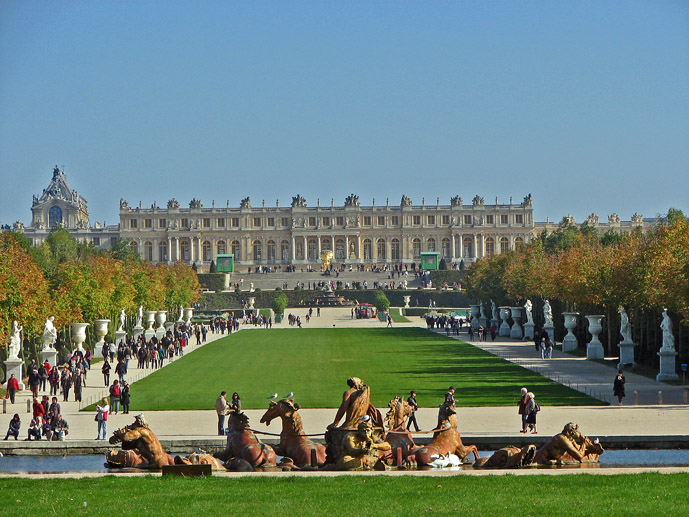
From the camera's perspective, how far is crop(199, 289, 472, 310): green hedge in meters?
103

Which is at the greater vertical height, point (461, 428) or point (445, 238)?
point (445, 238)

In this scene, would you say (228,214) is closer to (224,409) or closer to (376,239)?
(376,239)

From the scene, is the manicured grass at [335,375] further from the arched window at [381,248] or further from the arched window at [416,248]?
the arched window at [381,248]

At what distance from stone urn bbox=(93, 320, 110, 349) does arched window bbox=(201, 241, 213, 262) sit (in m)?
112

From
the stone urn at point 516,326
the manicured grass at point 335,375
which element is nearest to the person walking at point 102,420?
the manicured grass at point 335,375

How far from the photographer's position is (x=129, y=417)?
88.6 ft

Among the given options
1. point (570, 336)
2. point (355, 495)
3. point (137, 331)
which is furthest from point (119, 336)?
point (355, 495)

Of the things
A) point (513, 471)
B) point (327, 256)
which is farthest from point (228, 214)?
point (513, 471)

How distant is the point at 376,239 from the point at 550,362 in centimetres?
11914

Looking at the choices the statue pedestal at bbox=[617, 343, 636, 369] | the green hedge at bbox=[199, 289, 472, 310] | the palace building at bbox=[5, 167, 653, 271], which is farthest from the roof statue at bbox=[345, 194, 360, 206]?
the statue pedestal at bbox=[617, 343, 636, 369]

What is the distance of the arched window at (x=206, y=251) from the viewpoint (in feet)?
539

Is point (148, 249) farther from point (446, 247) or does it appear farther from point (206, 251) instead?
point (446, 247)

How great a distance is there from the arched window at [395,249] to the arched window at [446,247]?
6179 millimetres

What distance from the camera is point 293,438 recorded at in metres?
18.8
